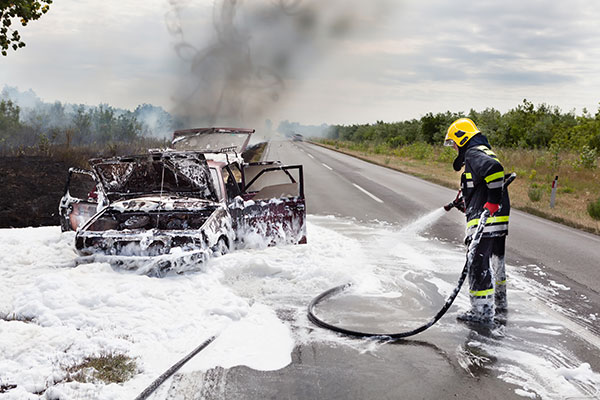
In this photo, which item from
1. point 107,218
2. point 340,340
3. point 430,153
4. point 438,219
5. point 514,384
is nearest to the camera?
point 514,384

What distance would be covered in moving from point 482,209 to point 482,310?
101cm

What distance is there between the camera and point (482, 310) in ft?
15.8

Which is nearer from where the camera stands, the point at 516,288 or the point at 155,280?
the point at 155,280

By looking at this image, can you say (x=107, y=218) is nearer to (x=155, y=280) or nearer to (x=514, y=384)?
(x=155, y=280)

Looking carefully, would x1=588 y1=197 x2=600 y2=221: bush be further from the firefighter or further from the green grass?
the green grass

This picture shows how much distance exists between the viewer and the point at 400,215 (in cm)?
1170

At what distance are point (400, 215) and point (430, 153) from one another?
26.4 meters

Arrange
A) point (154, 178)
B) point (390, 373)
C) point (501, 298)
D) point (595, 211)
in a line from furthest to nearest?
point (595, 211) < point (154, 178) < point (501, 298) < point (390, 373)

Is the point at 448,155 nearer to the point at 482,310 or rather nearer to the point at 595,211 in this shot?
the point at 595,211

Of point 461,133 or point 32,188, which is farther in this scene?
point 32,188

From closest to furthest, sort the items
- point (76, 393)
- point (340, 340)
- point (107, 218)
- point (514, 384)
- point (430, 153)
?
point (76, 393) < point (514, 384) < point (340, 340) < point (107, 218) < point (430, 153)

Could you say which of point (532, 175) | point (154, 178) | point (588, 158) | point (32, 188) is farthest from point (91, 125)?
point (154, 178)

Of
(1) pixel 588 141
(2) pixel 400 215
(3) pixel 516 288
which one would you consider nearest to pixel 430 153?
(1) pixel 588 141

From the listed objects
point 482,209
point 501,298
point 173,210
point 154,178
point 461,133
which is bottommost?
point 501,298
